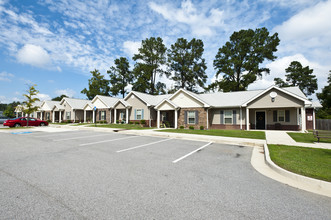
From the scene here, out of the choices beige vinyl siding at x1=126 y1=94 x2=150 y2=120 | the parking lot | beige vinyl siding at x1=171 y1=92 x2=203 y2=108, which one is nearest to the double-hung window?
beige vinyl siding at x1=171 y1=92 x2=203 y2=108

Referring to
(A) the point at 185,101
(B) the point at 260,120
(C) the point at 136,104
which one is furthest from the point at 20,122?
(B) the point at 260,120

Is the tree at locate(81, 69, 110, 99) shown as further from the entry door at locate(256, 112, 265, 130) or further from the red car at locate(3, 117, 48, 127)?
the entry door at locate(256, 112, 265, 130)

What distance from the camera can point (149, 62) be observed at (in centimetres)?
5000

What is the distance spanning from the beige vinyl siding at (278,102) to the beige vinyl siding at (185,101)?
6348 millimetres

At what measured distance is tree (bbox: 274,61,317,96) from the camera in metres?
45.7

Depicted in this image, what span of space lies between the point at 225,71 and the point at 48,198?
144ft

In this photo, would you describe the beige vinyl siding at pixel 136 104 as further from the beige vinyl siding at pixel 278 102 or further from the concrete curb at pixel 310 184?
the concrete curb at pixel 310 184

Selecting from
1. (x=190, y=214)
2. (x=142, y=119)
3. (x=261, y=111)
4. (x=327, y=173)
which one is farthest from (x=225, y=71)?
(x=190, y=214)

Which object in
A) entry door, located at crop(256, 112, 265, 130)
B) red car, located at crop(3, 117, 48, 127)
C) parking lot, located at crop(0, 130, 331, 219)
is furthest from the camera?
red car, located at crop(3, 117, 48, 127)

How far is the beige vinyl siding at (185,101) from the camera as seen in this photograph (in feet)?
70.4

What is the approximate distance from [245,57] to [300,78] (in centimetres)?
1933

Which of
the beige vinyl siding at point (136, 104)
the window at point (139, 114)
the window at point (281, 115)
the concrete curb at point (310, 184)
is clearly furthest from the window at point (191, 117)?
the concrete curb at point (310, 184)

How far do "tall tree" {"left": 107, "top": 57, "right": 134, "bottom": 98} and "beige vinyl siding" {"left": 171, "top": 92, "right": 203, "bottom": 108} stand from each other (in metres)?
35.0

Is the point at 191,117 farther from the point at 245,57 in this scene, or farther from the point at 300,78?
the point at 300,78
